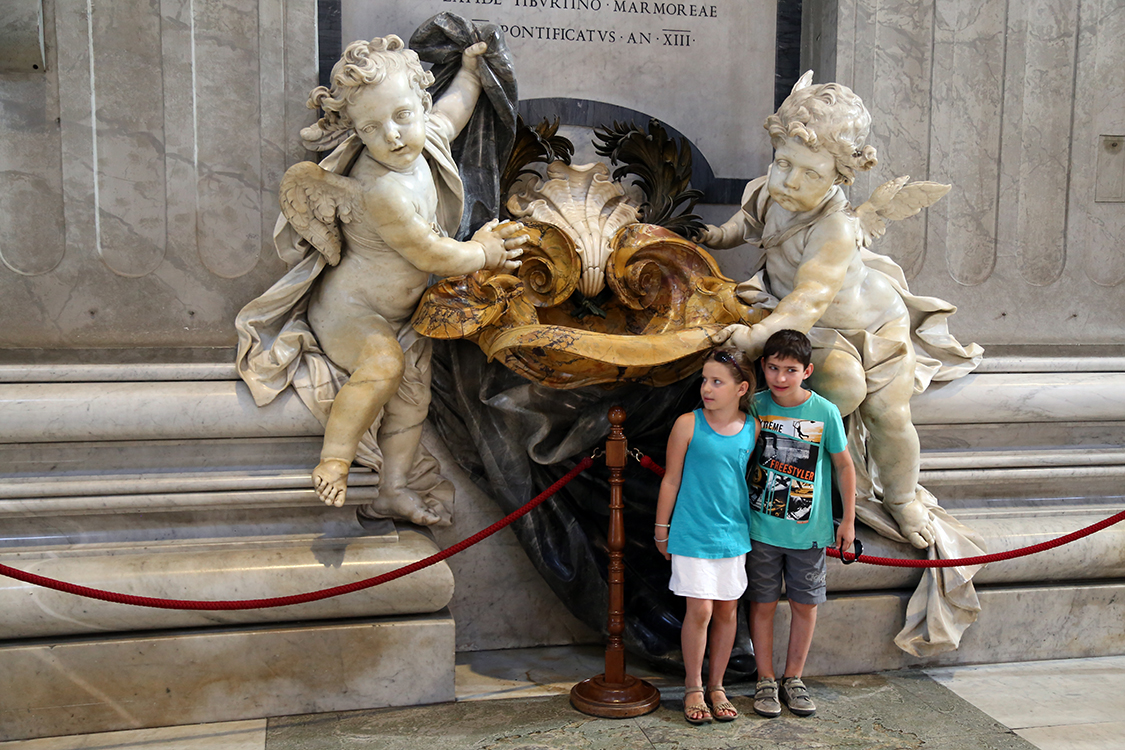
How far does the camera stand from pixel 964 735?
3061mm

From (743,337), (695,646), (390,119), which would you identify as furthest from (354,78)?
(695,646)

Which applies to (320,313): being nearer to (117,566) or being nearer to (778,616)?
(117,566)

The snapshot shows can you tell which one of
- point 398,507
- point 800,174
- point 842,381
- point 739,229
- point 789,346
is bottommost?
point 398,507

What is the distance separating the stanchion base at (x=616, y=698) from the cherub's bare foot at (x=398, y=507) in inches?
32.8

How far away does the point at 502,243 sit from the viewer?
327 centimetres

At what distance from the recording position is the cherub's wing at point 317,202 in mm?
3110

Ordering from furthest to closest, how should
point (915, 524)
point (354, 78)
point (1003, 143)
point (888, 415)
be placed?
point (1003, 143)
point (915, 524)
point (888, 415)
point (354, 78)

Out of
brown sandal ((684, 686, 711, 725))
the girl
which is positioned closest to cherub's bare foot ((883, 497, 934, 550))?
the girl

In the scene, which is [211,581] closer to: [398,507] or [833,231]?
[398,507]

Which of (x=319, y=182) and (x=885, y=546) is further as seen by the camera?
(x=885, y=546)

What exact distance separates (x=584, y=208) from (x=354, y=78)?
1.07m

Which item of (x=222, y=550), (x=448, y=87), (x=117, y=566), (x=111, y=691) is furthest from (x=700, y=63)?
(x=111, y=691)

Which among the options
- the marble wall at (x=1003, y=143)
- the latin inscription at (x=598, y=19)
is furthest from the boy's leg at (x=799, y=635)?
the latin inscription at (x=598, y=19)

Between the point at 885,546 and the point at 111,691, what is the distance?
106 inches
